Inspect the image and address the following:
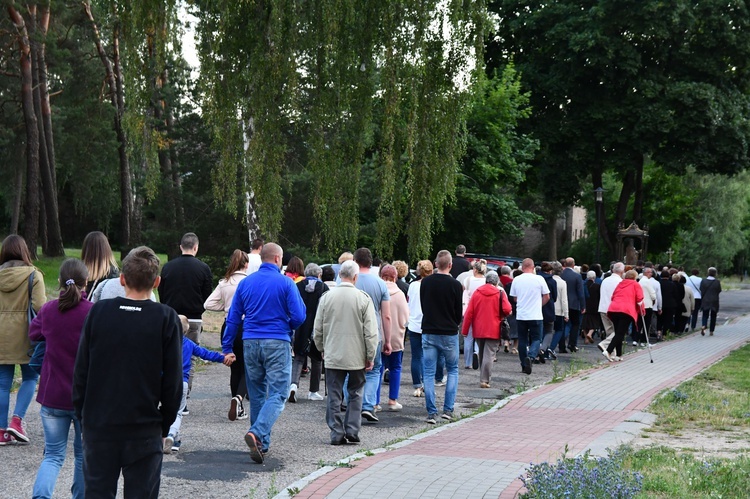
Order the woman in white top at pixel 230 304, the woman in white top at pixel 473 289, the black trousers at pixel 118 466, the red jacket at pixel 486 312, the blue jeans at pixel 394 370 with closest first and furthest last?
the black trousers at pixel 118 466 < the woman in white top at pixel 230 304 < the blue jeans at pixel 394 370 < the red jacket at pixel 486 312 < the woman in white top at pixel 473 289

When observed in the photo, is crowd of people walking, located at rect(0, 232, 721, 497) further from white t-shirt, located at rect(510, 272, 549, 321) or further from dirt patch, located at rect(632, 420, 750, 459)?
dirt patch, located at rect(632, 420, 750, 459)

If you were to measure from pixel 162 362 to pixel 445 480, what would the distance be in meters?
3.45

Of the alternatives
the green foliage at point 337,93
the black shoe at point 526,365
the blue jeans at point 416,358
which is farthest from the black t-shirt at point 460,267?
the blue jeans at point 416,358

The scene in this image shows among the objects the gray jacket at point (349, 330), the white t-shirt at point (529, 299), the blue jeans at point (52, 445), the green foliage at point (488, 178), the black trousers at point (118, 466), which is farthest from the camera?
the green foliage at point (488, 178)

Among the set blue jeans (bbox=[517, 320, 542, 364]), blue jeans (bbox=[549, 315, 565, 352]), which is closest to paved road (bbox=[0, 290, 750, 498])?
blue jeans (bbox=[517, 320, 542, 364])

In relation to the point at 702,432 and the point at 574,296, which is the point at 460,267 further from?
the point at 702,432

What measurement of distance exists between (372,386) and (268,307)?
2880 mm

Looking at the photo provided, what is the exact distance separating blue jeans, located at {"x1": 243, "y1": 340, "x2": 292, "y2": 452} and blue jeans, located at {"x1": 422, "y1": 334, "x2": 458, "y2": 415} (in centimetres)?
288

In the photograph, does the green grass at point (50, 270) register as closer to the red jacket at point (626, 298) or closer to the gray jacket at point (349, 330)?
the red jacket at point (626, 298)

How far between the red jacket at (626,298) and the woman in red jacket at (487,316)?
14.5 feet

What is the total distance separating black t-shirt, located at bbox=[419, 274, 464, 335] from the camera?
1159 centimetres

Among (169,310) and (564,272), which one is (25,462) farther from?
(564,272)

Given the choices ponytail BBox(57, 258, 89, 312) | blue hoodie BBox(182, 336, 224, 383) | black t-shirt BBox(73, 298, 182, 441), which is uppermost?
ponytail BBox(57, 258, 89, 312)

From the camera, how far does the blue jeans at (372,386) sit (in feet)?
37.6
